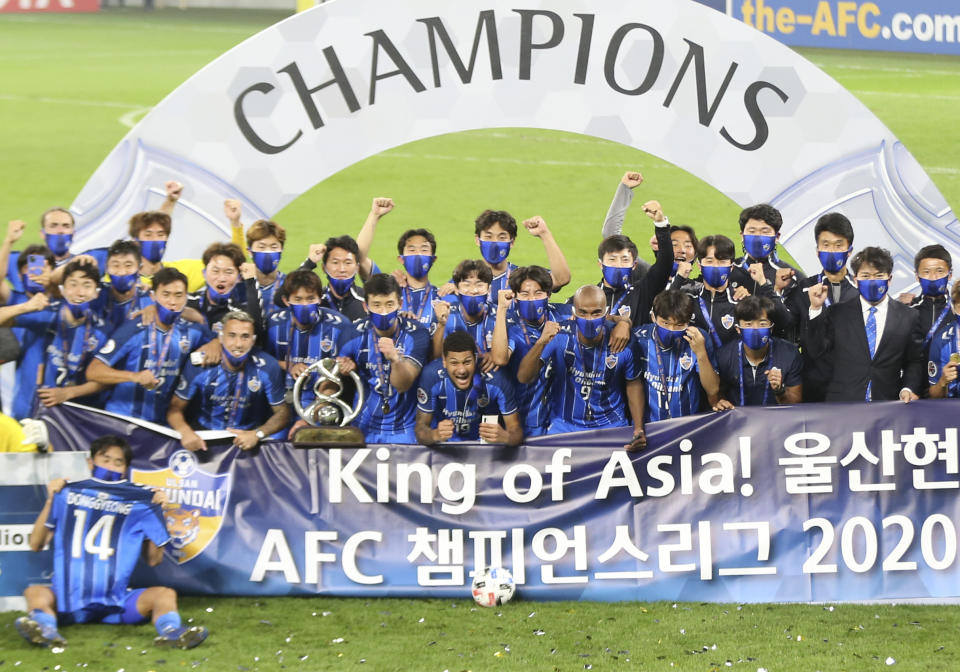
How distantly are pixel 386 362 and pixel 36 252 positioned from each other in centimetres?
279

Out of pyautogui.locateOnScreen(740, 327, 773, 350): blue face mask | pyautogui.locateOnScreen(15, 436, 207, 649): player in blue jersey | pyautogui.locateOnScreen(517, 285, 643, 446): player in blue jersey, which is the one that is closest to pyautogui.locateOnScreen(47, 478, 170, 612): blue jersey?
pyautogui.locateOnScreen(15, 436, 207, 649): player in blue jersey

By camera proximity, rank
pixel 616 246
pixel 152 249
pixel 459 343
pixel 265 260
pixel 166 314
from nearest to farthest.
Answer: pixel 459 343
pixel 166 314
pixel 616 246
pixel 265 260
pixel 152 249

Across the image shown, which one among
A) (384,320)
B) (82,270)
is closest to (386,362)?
(384,320)

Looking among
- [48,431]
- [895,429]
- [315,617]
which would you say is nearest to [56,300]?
[48,431]

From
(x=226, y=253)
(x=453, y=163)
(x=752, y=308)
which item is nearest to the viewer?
(x=752, y=308)

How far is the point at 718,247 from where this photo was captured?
26.8 ft

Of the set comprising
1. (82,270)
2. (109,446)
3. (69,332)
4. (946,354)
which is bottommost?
(109,446)

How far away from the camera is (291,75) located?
9469 mm

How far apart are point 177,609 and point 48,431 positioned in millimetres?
1269

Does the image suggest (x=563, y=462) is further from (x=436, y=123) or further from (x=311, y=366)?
(x=436, y=123)

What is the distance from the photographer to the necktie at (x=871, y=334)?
7.87 meters

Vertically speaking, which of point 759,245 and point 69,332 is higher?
point 759,245

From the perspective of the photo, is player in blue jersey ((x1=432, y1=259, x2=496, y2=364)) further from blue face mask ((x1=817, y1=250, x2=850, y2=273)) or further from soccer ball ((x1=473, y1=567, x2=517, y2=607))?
blue face mask ((x1=817, y1=250, x2=850, y2=273))

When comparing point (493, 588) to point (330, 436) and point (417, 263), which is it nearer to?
Result: point (330, 436)
